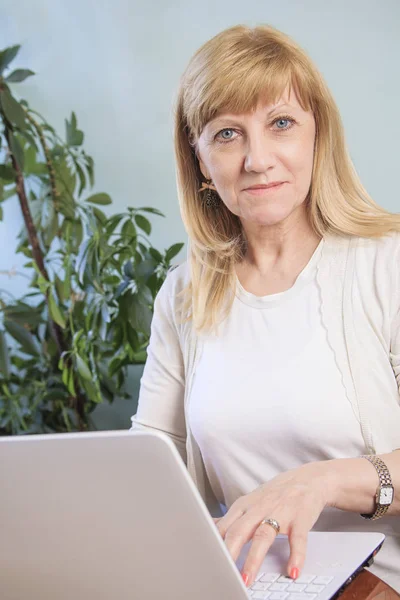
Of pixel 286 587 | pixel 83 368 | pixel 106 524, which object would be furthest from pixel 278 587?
pixel 83 368

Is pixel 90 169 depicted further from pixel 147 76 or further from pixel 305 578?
pixel 305 578

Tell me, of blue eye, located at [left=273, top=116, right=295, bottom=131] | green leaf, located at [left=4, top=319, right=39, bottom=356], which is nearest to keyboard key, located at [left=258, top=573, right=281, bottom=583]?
blue eye, located at [left=273, top=116, right=295, bottom=131]

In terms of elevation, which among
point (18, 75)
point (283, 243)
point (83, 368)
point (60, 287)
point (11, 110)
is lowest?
point (83, 368)

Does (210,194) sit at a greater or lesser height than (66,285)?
greater

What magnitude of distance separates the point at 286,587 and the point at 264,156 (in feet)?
2.34

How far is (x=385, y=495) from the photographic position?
3.40 ft

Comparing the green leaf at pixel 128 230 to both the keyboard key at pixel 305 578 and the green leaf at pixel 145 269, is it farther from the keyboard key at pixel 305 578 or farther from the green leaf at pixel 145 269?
the keyboard key at pixel 305 578

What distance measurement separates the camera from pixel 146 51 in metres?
2.61

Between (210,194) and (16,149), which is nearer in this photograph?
(210,194)

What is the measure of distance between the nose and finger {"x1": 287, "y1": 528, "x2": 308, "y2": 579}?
0.63 m

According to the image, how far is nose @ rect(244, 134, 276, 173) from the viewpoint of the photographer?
124 cm

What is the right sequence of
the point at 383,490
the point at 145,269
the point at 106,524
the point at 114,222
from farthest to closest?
1. the point at 114,222
2. the point at 145,269
3. the point at 383,490
4. the point at 106,524

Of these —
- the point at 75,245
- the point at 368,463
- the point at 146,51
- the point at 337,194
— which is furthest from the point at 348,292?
the point at 146,51

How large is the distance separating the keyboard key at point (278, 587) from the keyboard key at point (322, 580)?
0.03 m
